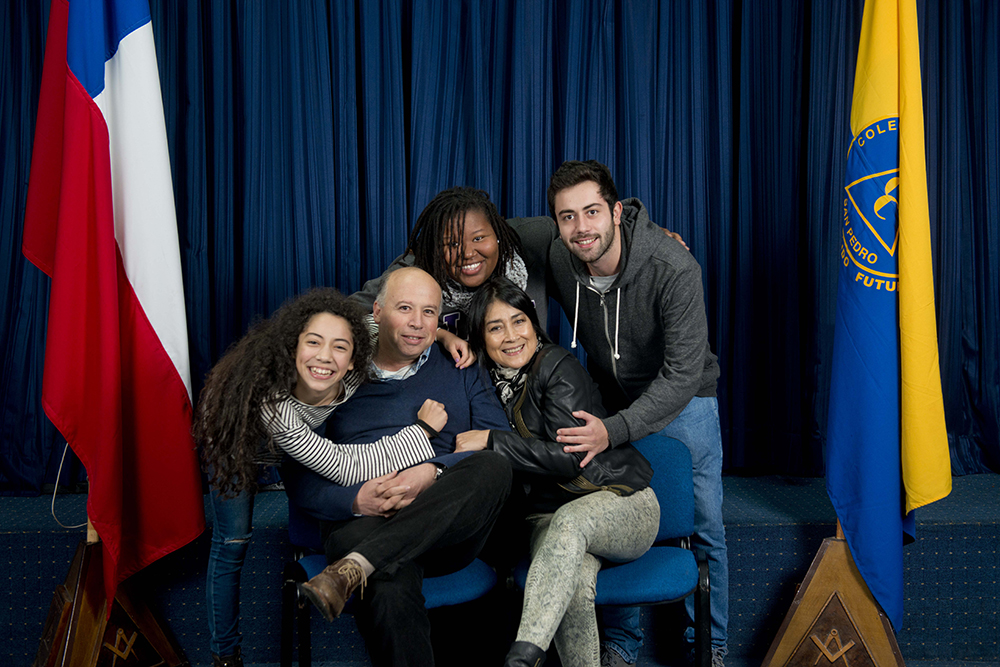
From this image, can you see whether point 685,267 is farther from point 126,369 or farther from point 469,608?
point 126,369

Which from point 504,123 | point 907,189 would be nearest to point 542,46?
point 504,123

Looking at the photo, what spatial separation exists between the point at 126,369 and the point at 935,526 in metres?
2.87

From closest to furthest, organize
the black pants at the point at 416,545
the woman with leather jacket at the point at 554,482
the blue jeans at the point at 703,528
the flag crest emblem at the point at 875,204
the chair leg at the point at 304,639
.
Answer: the black pants at the point at 416,545 < the woman with leather jacket at the point at 554,482 < the chair leg at the point at 304,639 < the flag crest emblem at the point at 875,204 < the blue jeans at the point at 703,528

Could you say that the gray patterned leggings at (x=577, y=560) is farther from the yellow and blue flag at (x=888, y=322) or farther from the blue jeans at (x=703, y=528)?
the yellow and blue flag at (x=888, y=322)

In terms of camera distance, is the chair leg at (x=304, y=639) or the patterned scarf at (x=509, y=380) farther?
the patterned scarf at (x=509, y=380)

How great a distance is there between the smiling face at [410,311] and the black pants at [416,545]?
1.33 feet

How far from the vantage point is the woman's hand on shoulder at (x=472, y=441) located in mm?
2062

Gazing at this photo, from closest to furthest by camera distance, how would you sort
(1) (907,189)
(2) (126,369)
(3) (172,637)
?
(1) (907,189) < (2) (126,369) < (3) (172,637)

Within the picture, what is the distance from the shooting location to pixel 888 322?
2.16 m

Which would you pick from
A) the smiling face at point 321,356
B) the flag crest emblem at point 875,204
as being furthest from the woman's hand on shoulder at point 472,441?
the flag crest emblem at point 875,204

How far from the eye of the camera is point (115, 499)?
2121mm

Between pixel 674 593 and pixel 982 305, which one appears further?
pixel 982 305

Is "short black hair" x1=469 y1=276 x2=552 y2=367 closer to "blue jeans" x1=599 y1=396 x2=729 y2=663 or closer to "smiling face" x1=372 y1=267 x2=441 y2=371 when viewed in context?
"smiling face" x1=372 y1=267 x2=441 y2=371

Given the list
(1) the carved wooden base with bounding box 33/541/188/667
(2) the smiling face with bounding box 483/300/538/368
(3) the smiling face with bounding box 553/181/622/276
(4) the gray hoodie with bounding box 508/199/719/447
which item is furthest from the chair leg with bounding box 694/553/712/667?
(1) the carved wooden base with bounding box 33/541/188/667
